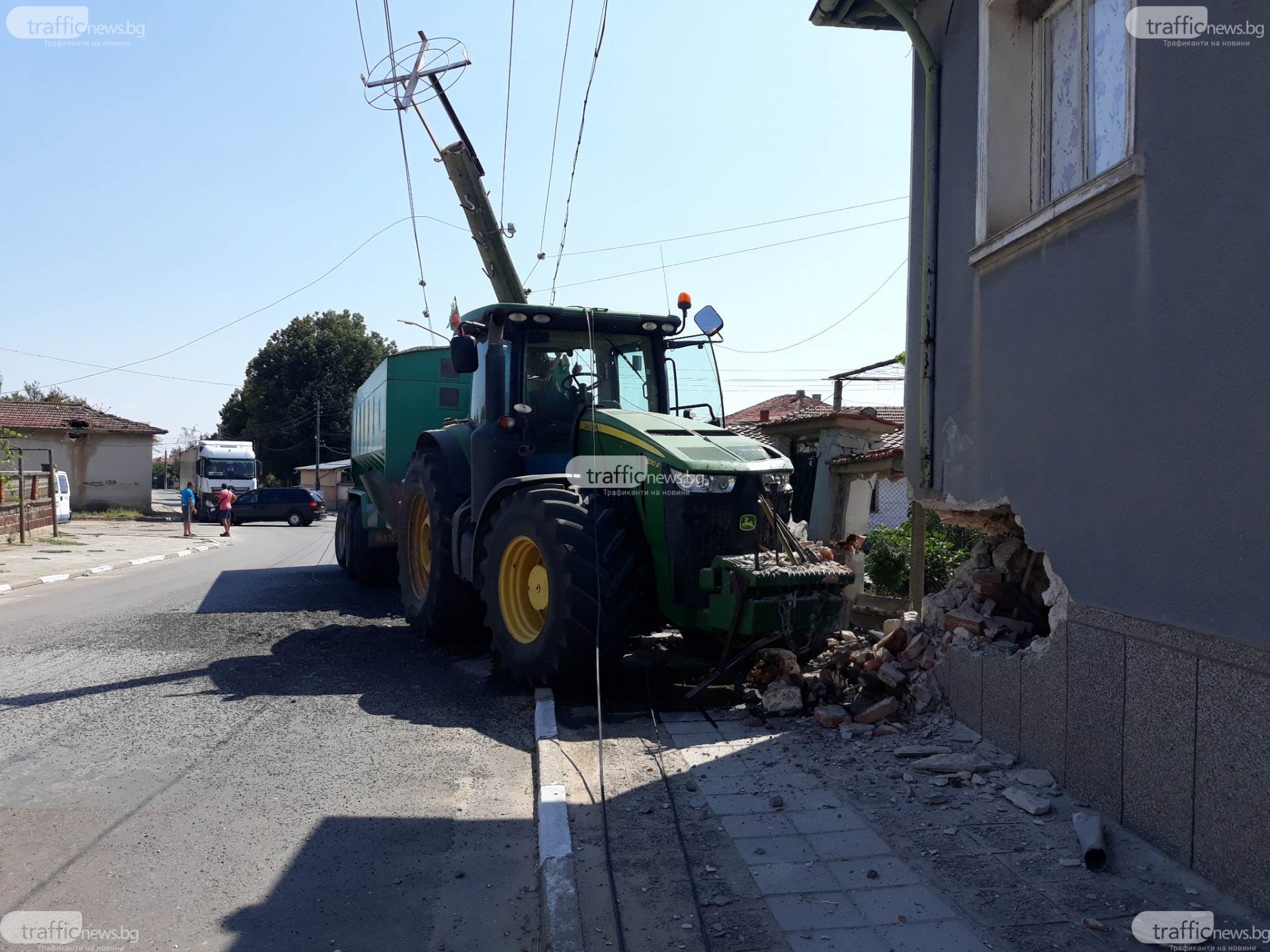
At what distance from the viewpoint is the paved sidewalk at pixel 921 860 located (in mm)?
3297

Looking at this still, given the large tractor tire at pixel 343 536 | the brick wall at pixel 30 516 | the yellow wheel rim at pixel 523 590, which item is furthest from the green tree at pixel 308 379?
the yellow wheel rim at pixel 523 590

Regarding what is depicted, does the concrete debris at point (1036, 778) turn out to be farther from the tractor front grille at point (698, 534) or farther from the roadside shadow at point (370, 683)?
the roadside shadow at point (370, 683)

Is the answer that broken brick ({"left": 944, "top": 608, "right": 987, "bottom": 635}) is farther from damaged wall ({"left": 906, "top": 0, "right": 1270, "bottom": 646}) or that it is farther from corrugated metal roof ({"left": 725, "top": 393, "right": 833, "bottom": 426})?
corrugated metal roof ({"left": 725, "top": 393, "right": 833, "bottom": 426})

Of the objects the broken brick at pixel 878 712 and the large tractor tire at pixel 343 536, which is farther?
the large tractor tire at pixel 343 536

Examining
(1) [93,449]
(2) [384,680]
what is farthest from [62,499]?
(2) [384,680]

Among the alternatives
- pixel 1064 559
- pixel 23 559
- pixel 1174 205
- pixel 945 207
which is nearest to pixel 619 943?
pixel 1064 559

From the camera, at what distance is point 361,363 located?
5150 centimetres

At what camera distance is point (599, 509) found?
6.59 meters

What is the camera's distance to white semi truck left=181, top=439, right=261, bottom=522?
38438 mm

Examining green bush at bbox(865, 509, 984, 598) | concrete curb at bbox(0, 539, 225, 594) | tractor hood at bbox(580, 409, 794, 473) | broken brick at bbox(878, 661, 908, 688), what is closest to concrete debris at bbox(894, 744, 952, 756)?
broken brick at bbox(878, 661, 908, 688)

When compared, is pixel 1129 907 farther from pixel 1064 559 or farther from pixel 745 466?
pixel 745 466

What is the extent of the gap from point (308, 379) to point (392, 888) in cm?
5074

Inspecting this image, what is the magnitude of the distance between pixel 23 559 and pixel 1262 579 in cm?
1953

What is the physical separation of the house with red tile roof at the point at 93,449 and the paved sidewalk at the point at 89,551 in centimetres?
874
